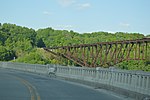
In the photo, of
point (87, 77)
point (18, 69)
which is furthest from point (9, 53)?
point (87, 77)

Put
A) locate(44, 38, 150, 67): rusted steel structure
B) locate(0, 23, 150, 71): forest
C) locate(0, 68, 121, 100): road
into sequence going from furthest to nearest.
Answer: locate(0, 23, 150, 71): forest
locate(44, 38, 150, 67): rusted steel structure
locate(0, 68, 121, 100): road

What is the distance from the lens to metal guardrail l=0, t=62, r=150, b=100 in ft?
50.7

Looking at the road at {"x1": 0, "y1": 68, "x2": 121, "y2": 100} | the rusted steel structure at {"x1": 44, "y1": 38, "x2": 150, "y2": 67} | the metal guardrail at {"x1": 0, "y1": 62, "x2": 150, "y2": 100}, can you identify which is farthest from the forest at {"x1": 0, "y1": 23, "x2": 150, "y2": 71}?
the road at {"x1": 0, "y1": 68, "x2": 121, "y2": 100}

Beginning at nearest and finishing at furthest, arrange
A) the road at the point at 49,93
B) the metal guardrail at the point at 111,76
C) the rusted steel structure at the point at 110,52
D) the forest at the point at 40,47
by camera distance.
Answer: the metal guardrail at the point at 111,76 → the road at the point at 49,93 → the rusted steel structure at the point at 110,52 → the forest at the point at 40,47

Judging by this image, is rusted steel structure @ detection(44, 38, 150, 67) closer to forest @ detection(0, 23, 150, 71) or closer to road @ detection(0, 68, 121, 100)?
forest @ detection(0, 23, 150, 71)

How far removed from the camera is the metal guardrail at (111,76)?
15.5 metres

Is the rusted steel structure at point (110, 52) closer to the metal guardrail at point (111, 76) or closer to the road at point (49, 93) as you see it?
the metal guardrail at point (111, 76)

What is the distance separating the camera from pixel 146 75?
15.2 m

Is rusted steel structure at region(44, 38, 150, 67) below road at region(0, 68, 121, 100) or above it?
above

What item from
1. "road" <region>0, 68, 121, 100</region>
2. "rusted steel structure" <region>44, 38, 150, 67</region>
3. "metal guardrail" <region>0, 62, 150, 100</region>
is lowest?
"road" <region>0, 68, 121, 100</region>

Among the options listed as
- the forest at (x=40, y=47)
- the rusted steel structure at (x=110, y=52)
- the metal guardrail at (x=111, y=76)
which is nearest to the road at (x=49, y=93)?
the metal guardrail at (x=111, y=76)

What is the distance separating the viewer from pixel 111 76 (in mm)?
20656

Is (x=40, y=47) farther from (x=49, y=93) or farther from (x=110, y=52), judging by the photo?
(x=49, y=93)

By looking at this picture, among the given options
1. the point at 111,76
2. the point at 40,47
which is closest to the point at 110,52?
the point at 111,76
